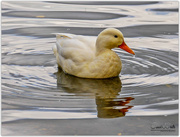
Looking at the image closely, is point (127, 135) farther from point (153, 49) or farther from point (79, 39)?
point (153, 49)

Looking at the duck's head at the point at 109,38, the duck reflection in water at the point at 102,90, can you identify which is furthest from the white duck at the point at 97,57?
the duck reflection in water at the point at 102,90

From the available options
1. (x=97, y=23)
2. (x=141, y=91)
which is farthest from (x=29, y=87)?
(x=97, y=23)

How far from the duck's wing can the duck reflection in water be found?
0.32 meters

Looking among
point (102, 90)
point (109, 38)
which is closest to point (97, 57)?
point (109, 38)

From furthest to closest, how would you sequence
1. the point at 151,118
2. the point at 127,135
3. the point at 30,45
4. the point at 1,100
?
the point at 30,45 → the point at 1,100 → the point at 151,118 → the point at 127,135

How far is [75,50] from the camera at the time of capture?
28.5 ft

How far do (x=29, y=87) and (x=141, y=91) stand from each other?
6.63ft

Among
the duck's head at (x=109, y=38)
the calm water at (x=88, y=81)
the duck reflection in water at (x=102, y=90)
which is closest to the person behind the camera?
the calm water at (x=88, y=81)

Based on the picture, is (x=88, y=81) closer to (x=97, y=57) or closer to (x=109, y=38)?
(x=97, y=57)

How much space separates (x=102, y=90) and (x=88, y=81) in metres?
0.58

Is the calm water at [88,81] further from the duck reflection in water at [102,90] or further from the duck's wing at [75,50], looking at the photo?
the duck's wing at [75,50]

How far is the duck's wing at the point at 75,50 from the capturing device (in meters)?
8.56

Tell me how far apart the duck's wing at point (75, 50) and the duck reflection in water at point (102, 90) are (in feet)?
1.04

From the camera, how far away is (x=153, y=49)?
10.3 metres
